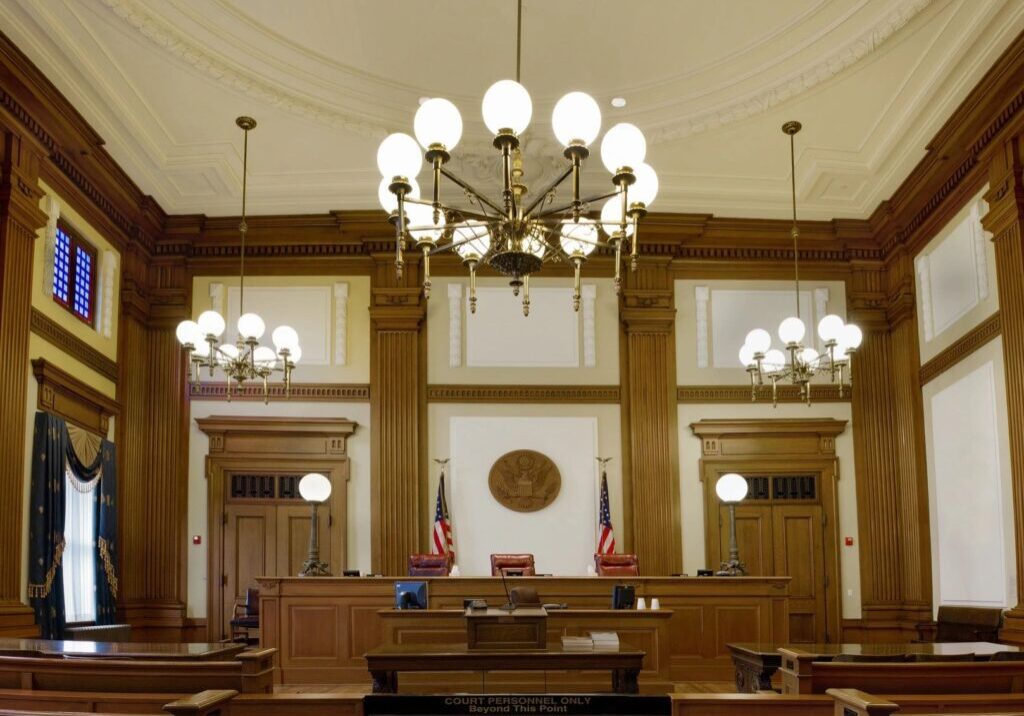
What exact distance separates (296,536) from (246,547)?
60cm

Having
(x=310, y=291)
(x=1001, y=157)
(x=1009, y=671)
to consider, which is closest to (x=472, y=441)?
(x=310, y=291)

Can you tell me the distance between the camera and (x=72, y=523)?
11.1 m

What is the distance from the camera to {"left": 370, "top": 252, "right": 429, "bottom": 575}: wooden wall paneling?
1303cm

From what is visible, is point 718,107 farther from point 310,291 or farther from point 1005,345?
point 310,291

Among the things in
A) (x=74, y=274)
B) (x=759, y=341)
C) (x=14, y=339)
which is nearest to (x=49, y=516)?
(x=14, y=339)

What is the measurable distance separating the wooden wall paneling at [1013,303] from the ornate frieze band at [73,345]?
30.0ft

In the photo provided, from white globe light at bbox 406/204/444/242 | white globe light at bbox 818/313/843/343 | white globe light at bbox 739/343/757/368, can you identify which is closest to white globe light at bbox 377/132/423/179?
white globe light at bbox 406/204/444/242

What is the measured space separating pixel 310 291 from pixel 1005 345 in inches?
317

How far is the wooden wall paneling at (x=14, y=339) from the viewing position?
9305 millimetres

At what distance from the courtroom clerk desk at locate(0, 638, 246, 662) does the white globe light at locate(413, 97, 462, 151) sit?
3.28 meters

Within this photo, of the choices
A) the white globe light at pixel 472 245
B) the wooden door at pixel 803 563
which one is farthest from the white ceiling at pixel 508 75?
the wooden door at pixel 803 563

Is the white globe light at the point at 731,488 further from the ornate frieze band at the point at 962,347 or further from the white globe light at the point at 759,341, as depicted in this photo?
the ornate frieze band at the point at 962,347

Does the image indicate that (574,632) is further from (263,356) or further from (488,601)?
(263,356)

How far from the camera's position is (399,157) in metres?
6.62
